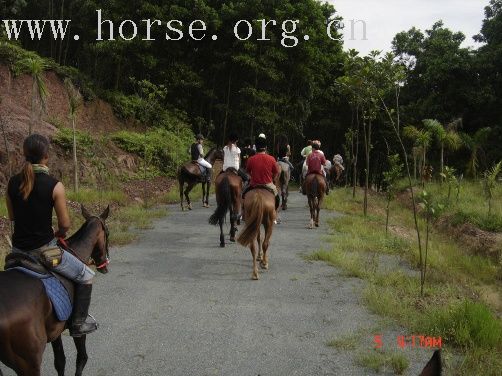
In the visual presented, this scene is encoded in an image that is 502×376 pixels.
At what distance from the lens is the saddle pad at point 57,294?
4.01m

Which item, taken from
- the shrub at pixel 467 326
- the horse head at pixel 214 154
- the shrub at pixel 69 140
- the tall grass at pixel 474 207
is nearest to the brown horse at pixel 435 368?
the shrub at pixel 467 326

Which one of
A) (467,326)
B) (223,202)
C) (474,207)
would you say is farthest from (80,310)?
(474,207)

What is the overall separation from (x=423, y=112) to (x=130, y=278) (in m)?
23.9

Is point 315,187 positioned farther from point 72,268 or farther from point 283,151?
point 72,268

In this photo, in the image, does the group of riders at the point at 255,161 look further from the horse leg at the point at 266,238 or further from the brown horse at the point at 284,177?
the horse leg at the point at 266,238

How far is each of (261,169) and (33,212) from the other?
5.23 metres

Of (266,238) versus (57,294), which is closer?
(57,294)

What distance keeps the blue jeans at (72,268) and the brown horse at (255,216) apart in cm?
399

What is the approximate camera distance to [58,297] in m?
4.10

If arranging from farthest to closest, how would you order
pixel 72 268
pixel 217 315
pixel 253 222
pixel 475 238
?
1. pixel 475 238
2. pixel 253 222
3. pixel 217 315
4. pixel 72 268

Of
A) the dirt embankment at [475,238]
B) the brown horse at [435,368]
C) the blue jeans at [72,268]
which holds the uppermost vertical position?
the brown horse at [435,368]

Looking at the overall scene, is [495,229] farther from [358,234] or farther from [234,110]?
[234,110]

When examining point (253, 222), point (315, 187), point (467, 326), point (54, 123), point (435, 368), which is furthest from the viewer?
point (54, 123)

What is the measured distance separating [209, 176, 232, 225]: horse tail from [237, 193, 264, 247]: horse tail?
2.03 meters
